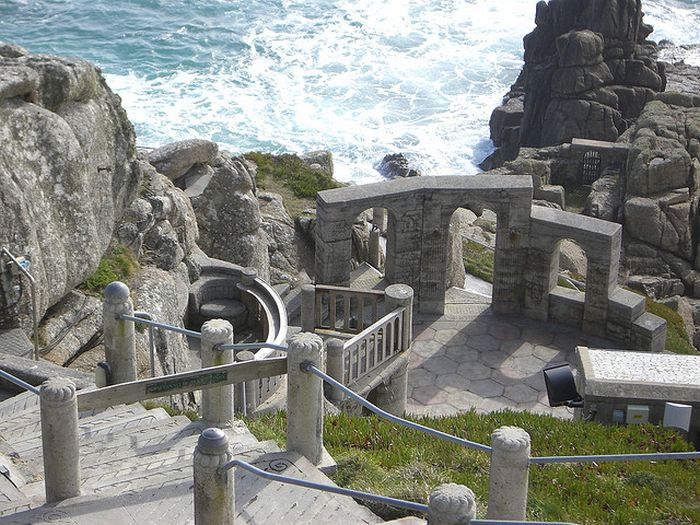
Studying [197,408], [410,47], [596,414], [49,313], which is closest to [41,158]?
[49,313]

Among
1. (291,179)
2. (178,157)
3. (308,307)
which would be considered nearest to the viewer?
(308,307)

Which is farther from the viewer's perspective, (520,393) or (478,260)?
(478,260)

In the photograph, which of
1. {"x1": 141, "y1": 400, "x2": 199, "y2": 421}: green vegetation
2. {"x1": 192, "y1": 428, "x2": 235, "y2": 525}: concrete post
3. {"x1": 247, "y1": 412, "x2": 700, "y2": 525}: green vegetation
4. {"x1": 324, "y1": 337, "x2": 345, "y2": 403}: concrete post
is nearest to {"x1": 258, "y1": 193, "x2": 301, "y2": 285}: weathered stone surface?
{"x1": 324, "y1": 337, "x2": 345, "y2": 403}: concrete post

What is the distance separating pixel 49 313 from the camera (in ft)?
48.5

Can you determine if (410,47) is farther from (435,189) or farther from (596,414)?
(596,414)

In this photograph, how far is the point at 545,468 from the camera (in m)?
11.3

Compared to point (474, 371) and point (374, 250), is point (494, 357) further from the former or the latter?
point (374, 250)

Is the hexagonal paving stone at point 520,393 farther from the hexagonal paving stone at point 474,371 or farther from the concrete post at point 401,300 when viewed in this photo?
the concrete post at point 401,300

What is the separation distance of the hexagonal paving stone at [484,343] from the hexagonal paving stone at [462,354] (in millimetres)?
177

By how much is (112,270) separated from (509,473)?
1016 cm

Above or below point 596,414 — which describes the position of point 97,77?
above

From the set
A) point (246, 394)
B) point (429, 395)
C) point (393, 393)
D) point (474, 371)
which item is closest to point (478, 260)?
point (474, 371)

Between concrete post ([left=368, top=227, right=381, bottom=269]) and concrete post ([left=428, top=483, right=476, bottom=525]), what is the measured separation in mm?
19552

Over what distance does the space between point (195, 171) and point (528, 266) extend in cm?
979
